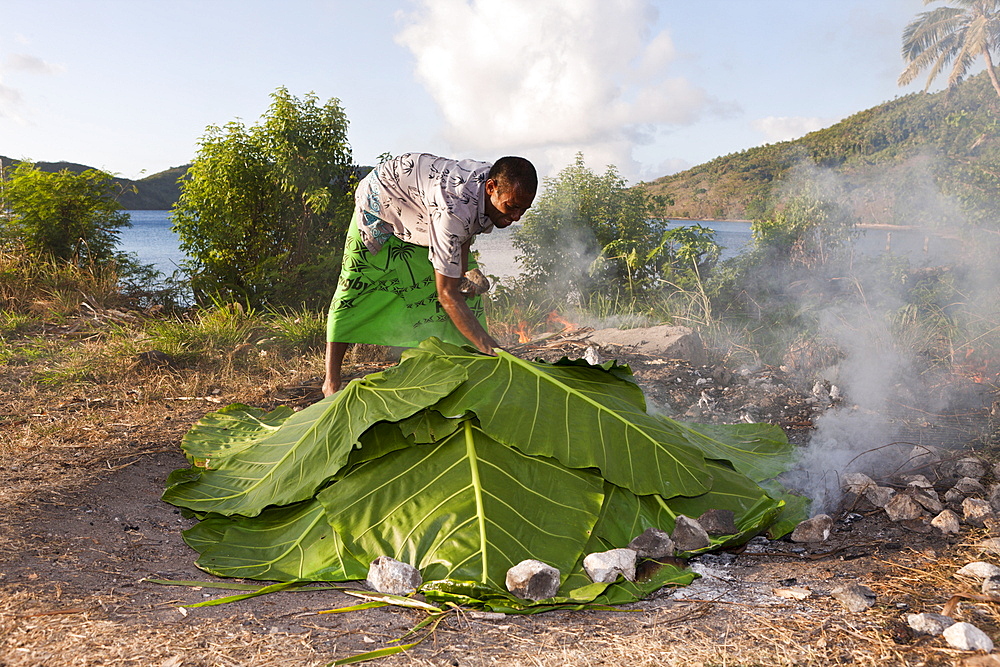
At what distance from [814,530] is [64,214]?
7582 millimetres

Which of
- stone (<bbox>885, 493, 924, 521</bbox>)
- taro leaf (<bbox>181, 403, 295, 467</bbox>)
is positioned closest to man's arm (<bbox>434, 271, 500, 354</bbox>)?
taro leaf (<bbox>181, 403, 295, 467</bbox>)

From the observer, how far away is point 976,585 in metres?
1.83

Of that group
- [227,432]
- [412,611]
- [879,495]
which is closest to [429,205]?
[227,432]

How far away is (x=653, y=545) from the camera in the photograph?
2074mm

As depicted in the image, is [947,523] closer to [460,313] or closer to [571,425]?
[571,425]

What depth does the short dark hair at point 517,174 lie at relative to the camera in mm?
2750

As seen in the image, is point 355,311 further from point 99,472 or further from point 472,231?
point 99,472

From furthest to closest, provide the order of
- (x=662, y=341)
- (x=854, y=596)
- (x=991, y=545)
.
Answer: (x=662, y=341)
(x=991, y=545)
(x=854, y=596)

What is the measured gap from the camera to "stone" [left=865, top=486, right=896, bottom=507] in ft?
8.01

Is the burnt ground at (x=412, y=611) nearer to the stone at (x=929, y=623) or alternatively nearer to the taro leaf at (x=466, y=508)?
the stone at (x=929, y=623)

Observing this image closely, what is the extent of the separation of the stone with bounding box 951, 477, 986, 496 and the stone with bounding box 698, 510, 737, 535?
998mm

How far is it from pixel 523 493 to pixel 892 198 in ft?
20.1

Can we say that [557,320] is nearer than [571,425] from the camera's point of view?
No

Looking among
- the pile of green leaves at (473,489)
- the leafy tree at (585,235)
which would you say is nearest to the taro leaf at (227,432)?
the pile of green leaves at (473,489)
